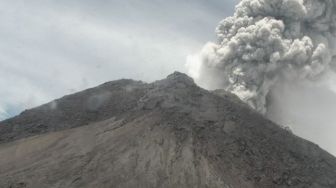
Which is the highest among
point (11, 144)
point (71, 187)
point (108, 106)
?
point (108, 106)

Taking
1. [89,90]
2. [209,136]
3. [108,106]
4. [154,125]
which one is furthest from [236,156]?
[89,90]

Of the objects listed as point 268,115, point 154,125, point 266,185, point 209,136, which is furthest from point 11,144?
point 268,115

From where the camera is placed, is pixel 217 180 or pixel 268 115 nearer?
pixel 217 180

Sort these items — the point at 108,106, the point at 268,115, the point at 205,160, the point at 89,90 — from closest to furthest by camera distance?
the point at 205,160 → the point at 108,106 → the point at 89,90 → the point at 268,115

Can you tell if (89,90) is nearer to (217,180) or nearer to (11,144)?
(11,144)

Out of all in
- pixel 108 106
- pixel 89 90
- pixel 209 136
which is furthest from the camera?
pixel 89 90

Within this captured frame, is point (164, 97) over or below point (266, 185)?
over
